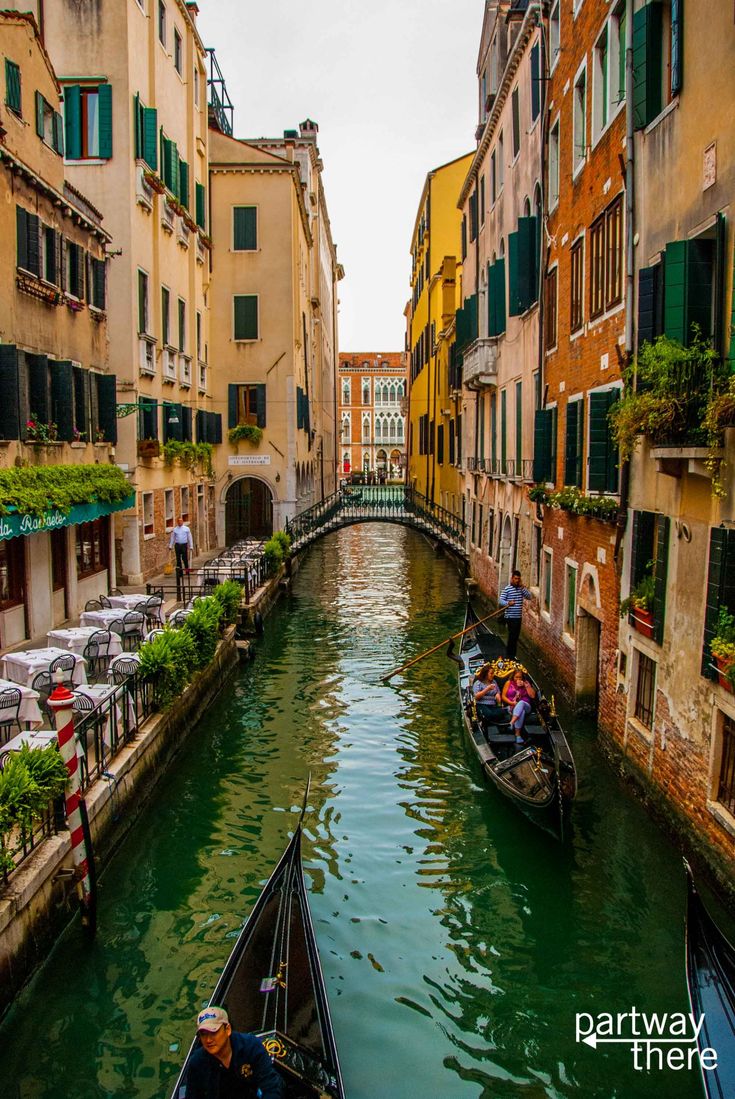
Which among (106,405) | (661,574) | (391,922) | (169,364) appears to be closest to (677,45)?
(661,574)

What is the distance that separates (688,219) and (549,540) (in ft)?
23.8

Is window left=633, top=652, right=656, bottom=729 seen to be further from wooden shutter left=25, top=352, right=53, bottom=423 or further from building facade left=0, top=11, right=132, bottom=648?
wooden shutter left=25, top=352, right=53, bottom=423

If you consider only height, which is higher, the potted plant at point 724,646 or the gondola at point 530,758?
the potted plant at point 724,646

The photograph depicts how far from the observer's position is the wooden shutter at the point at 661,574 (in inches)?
334

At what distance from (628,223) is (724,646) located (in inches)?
→ 200

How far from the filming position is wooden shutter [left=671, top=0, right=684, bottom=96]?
7.90 m

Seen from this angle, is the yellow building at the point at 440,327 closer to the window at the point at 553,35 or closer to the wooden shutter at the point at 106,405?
the window at the point at 553,35

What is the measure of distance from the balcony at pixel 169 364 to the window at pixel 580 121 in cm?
1183

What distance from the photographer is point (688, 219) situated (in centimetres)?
790

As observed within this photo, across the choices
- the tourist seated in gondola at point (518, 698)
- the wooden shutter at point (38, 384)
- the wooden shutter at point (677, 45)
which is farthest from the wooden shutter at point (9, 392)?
the wooden shutter at point (677, 45)

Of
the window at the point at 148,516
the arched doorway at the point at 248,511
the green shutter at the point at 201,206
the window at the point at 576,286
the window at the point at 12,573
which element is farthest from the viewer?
the arched doorway at the point at 248,511

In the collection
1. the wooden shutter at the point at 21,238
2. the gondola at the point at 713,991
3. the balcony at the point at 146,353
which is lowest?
the gondola at the point at 713,991

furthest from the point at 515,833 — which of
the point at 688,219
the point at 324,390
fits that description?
the point at 324,390

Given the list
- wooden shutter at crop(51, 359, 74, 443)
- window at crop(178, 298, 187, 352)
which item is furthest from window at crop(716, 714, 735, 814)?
window at crop(178, 298, 187, 352)
